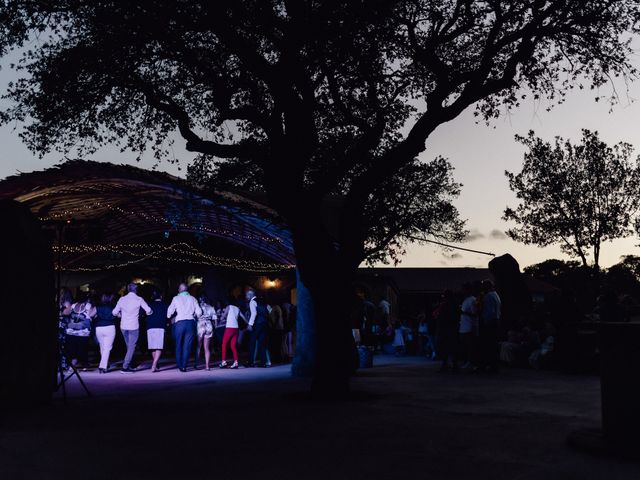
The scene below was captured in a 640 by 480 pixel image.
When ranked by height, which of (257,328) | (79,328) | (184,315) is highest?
(184,315)

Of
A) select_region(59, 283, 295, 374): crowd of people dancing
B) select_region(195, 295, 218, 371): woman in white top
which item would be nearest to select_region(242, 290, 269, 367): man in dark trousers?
select_region(59, 283, 295, 374): crowd of people dancing

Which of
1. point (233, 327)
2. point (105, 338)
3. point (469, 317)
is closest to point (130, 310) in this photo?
point (105, 338)

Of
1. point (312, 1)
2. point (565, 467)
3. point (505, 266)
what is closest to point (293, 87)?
point (312, 1)

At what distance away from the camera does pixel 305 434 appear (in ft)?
22.2

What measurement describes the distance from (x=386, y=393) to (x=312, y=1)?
598cm

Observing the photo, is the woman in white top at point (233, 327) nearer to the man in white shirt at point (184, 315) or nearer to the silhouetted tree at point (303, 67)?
the man in white shirt at point (184, 315)

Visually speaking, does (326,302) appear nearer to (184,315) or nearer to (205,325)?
(184,315)

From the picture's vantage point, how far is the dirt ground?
520 centimetres

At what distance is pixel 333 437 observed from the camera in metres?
6.57

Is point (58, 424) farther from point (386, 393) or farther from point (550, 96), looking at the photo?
point (550, 96)

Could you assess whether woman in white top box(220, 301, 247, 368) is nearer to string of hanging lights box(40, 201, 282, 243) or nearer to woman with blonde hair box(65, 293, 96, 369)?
woman with blonde hair box(65, 293, 96, 369)

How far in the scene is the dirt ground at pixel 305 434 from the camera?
5.20 m

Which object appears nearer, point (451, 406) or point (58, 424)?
point (58, 424)

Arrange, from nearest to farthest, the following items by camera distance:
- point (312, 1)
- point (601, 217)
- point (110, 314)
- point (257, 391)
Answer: point (312, 1)
point (257, 391)
point (110, 314)
point (601, 217)
